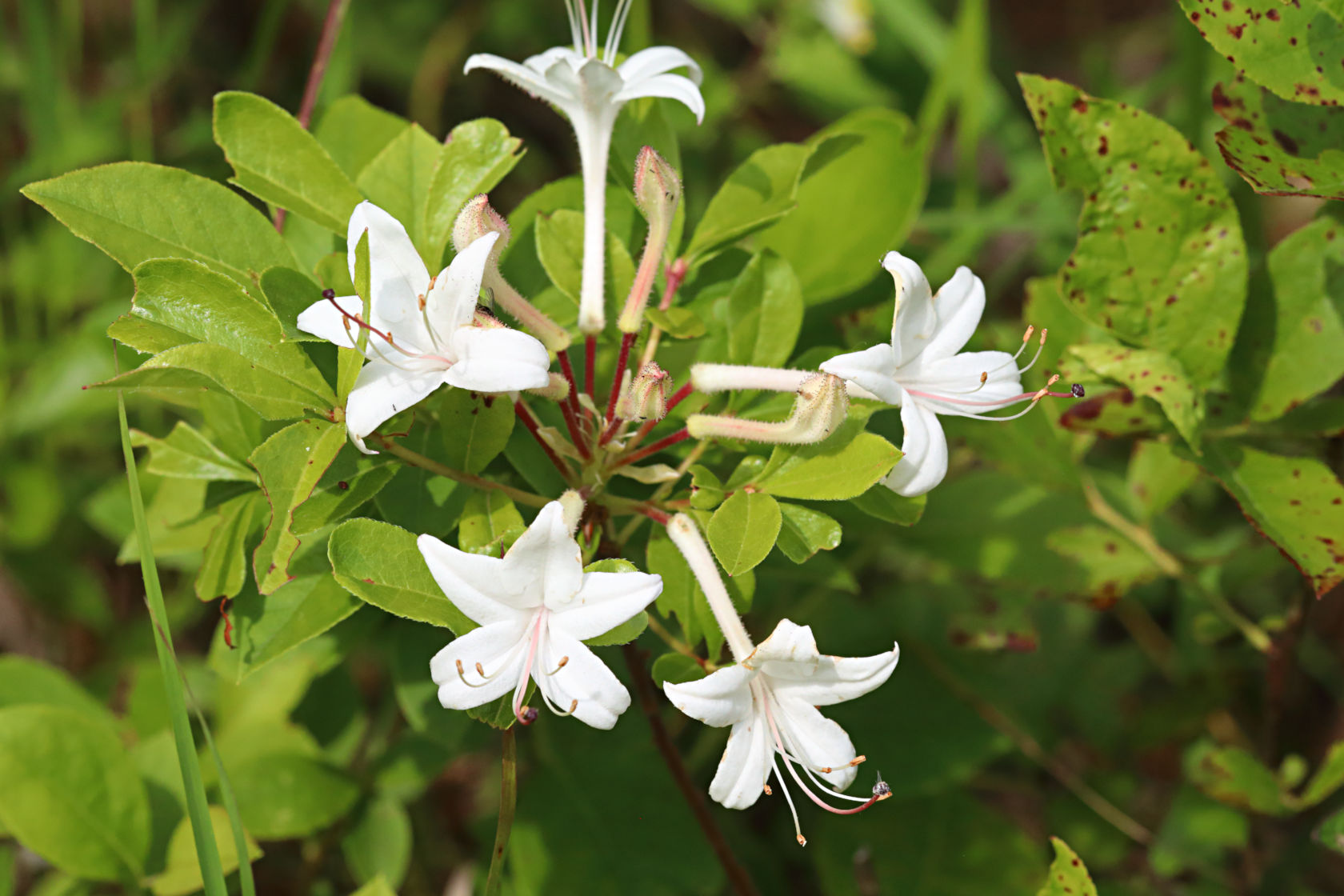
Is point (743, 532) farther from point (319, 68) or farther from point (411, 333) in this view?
point (319, 68)

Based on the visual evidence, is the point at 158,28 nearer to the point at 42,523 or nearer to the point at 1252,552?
the point at 42,523

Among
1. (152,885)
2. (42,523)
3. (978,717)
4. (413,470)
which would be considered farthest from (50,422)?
(978,717)

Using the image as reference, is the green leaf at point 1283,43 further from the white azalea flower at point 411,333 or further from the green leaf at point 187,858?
the green leaf at point 187,858

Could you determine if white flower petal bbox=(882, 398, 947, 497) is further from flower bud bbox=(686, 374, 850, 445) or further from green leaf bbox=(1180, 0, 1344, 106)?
green leaf bbox=(1180, 0, 1344, 106)

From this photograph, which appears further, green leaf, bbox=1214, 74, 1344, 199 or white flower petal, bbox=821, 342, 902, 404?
green leaf, bbox=1214, 74, 1344, 199

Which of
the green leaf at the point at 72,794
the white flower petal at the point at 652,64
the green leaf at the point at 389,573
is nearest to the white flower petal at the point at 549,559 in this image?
the green leaf at the point at 389,573

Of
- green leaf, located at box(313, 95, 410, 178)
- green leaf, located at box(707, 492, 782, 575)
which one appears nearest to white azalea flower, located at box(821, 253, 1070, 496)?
green leaf, located at box(707, 492, 782, 575)
